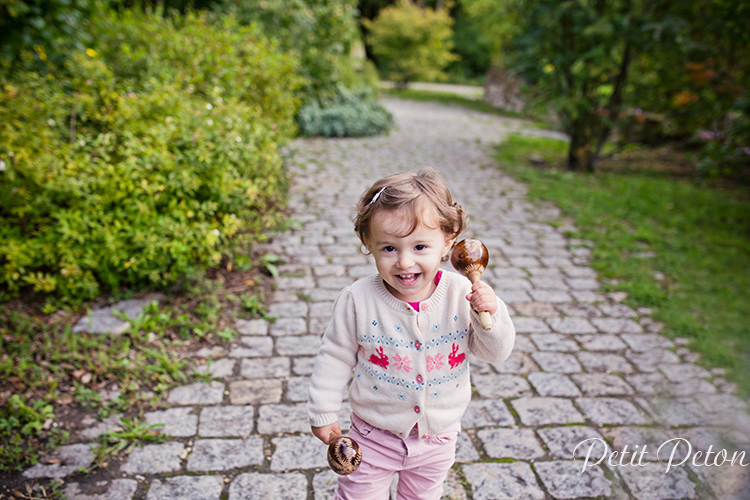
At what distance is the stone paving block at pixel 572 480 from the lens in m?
2.34

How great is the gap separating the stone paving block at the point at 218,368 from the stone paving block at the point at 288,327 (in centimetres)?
39

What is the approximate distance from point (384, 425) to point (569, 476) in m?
1.21

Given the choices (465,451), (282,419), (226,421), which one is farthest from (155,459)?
(465,451)

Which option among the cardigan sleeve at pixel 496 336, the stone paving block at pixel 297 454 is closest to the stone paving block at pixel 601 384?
the stone paving block at pixel 297 454

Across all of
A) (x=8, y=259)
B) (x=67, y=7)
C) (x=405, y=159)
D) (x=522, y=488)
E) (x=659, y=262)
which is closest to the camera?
(x=522, y=488)

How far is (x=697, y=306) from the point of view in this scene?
4184 mm

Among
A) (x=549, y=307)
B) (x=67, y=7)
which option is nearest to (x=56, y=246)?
(x=549, y=307)

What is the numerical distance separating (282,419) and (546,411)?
1.38 metres

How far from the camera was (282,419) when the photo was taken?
2.71m

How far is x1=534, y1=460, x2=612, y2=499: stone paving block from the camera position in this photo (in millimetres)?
2336

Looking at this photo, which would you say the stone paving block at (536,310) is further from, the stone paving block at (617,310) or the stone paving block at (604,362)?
the stone paving block at (604,362)

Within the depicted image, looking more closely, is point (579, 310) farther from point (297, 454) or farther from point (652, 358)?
point (297, 454)

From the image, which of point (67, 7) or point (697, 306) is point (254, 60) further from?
point (697, 306)

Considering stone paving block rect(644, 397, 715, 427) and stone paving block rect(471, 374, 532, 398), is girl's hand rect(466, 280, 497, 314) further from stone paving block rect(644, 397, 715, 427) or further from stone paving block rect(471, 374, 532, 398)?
stone paving block rect(644, 397, 715, 427)
